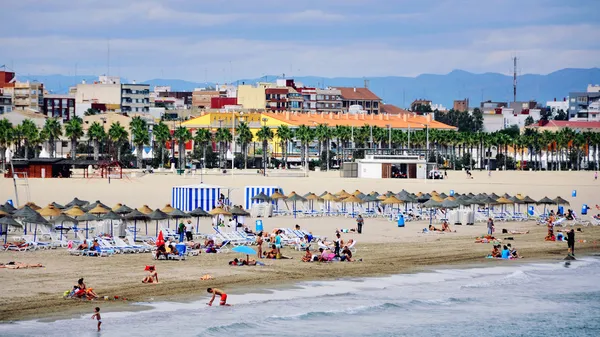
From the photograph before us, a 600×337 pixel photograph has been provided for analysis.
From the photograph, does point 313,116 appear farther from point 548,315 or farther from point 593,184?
point 548,315

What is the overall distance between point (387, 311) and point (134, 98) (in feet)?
523

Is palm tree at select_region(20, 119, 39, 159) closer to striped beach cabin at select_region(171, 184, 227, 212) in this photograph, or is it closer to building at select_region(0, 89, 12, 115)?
building at select_region(0, 89, 12, 115)

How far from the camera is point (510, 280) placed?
32.3 m

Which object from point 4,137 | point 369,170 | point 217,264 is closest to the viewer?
point 217,264

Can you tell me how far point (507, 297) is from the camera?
97.5 ft

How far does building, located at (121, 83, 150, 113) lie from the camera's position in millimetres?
180750

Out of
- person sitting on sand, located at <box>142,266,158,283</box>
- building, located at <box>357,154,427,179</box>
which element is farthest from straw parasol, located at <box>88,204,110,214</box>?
building, located at <box>357,154,427,179</box>

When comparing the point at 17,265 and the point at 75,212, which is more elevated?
the point at 75,212

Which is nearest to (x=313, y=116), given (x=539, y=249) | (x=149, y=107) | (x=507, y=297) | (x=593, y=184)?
(x=149, y=107)

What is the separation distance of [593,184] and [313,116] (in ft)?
233

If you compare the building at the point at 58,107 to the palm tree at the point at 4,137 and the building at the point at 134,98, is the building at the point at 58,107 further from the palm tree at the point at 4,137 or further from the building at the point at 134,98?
the palm tree at the point at 4,137

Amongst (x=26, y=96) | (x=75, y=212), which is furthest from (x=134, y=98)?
(x=75, y=212)

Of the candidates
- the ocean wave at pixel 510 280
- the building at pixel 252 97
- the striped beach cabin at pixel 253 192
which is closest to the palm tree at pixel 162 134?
the striped beach cabin at pixel 253 192

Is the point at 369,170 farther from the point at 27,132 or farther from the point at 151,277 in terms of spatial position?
the point at 151,277
